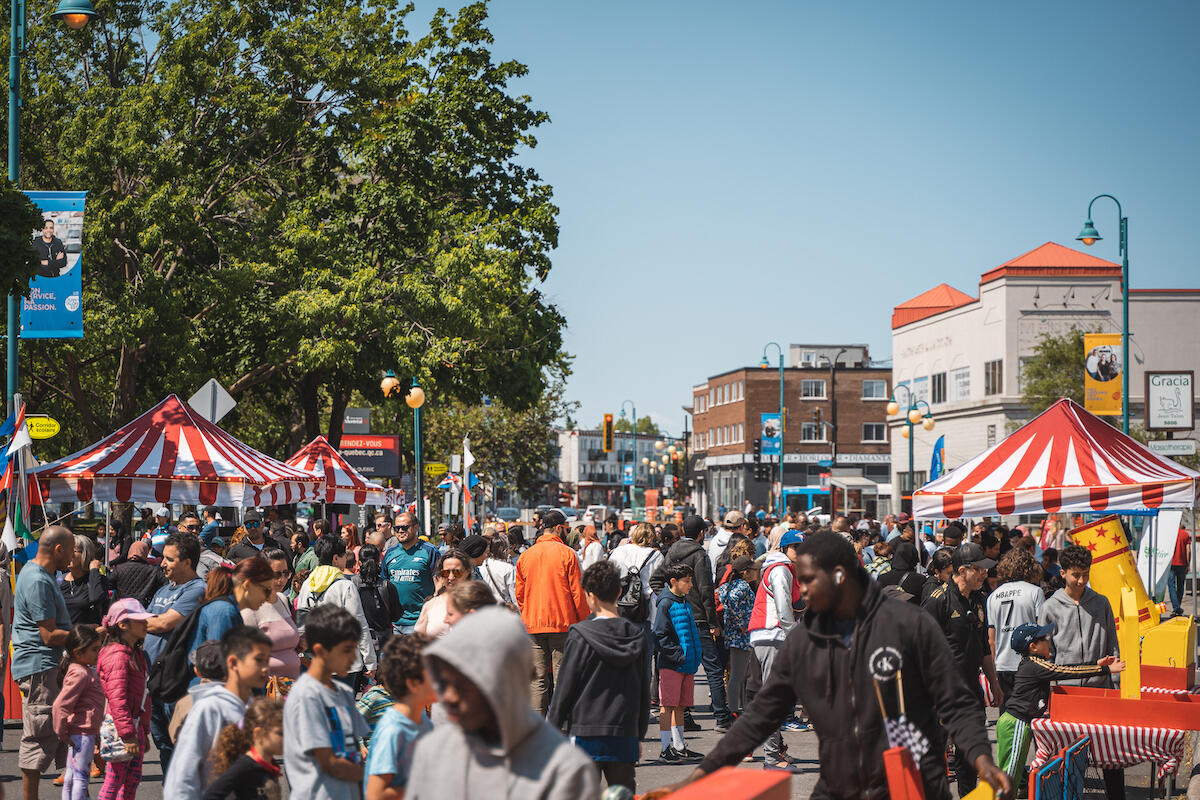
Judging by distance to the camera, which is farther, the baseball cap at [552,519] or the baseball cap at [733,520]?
the baseball cap at [733,520]

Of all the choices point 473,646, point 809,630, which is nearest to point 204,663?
point 809,630

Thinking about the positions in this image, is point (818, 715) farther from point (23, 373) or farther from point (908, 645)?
point (23, 373)

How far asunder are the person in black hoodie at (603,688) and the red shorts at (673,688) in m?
3.43

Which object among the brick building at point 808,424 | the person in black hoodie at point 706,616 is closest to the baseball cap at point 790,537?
the person in black hoodie at point 706,616

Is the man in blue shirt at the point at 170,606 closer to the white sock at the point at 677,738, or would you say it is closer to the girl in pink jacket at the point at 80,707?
the girl in pink jacket at the point at 80,707

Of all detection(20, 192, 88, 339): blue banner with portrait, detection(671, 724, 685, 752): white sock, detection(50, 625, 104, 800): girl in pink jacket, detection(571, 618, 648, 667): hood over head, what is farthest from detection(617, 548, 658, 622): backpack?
detection(20, 192, 88, 339): blue banner with portrait

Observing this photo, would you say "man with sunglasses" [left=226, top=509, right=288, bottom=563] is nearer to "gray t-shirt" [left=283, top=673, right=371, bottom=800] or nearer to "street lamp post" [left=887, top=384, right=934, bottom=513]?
"gray t-shirt" [left=283, top=673, right=371, bottom=800]

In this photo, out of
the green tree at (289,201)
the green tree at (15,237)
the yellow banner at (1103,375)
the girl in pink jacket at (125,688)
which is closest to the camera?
the girl in pink jacket at (125,688)

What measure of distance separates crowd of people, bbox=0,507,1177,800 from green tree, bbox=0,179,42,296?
3725mm

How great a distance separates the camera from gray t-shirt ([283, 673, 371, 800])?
492 cm

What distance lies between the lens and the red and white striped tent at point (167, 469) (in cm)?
1399

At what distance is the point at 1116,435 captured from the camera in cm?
1348

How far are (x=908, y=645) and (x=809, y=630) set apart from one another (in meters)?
0.37

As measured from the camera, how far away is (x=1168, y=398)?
2878 centimetres
